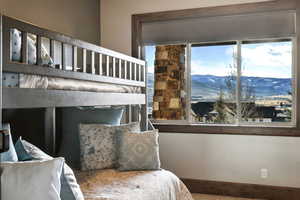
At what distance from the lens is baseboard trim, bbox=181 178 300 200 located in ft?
11.5

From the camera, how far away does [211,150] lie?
3795 millimetres

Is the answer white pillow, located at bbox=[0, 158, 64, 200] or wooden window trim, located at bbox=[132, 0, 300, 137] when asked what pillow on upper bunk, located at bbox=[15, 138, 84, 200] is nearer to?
white pillow, located at bbox=[0, 158, 64, 200]

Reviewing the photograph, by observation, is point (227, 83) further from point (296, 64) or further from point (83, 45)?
point (83, 45)

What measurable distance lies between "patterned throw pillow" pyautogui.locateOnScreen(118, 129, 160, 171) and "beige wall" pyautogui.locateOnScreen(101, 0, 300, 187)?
1.19 meters

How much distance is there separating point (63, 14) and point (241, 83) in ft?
7.41

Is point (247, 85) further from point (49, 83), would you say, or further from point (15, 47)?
point (15, 47)

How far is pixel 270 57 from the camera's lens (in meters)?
3.67

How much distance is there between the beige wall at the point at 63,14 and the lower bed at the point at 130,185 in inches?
64.7

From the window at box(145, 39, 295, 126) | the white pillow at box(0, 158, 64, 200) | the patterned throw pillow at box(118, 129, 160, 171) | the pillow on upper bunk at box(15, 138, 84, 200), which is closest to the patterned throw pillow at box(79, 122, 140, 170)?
the patterned throw pillow at box(118, 129, 160, 171)

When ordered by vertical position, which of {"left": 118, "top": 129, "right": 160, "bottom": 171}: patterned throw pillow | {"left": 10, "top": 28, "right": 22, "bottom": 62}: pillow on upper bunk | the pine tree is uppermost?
{"left": 10, "top": 28, "right": 22, "bottom": 62}: pillow on upper bunk

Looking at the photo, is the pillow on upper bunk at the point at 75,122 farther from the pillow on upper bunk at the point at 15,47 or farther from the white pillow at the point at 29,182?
the white pillow at the point at 29,182

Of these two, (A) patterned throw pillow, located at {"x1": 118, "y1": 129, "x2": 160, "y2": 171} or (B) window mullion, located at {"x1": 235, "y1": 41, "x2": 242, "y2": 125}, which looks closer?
(A) patterned throw pillow, located at {"x1": 118, "y1": 129, "x2": 160, "y2": 171}

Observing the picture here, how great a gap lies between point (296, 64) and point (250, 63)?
0.50 metres

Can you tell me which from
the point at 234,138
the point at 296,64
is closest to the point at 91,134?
the point at 234,138
